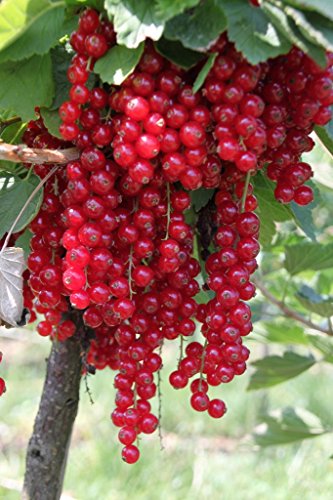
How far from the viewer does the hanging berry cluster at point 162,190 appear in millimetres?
473

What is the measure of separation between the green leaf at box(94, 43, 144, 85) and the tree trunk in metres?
0.38

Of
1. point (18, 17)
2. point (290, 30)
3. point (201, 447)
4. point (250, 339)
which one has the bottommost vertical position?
point (201, 447)

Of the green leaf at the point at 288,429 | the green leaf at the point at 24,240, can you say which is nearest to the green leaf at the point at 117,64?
the green leaf at the point at 24,240

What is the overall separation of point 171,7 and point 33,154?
0.15 metres

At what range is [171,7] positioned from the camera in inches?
17.4

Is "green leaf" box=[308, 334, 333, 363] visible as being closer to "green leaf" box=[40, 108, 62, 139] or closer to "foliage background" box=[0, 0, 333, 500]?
"foliage background" box=[0, 0, 333, 500]

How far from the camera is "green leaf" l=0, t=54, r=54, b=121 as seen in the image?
1.79 ft

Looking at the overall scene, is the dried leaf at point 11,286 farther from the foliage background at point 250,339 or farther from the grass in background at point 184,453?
the grass in background at point 184,453

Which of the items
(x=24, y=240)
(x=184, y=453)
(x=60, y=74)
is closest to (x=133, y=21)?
(x=60, y=74)

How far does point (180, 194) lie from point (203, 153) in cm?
6

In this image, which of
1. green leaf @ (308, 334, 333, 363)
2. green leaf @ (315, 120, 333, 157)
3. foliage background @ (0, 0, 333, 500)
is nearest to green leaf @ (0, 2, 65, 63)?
foliage background @ (0, 0, 333, 500)

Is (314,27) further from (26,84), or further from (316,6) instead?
(26,84)

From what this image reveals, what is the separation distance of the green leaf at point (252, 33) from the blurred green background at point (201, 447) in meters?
0.77

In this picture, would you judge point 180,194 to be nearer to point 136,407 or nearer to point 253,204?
point 253,204
